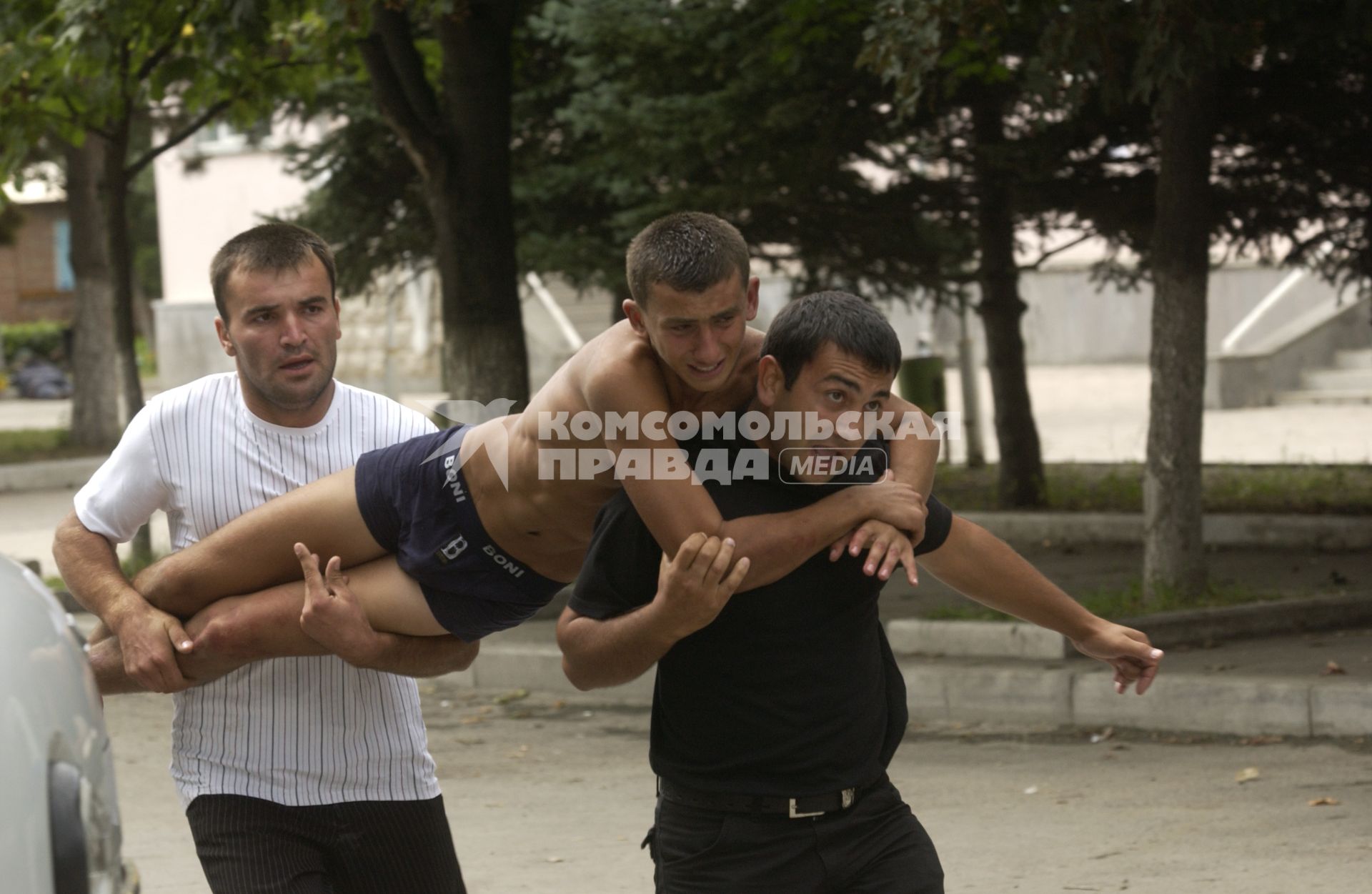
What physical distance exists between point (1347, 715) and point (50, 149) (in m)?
20.6

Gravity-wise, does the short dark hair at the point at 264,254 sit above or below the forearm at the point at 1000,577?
above

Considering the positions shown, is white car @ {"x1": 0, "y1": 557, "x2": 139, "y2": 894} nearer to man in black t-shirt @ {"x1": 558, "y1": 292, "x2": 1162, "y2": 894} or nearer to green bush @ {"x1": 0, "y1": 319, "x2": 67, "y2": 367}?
man in black t-shirt @ {"x1": 558, "y1": 292, "x2": 1162, "y2": 894}

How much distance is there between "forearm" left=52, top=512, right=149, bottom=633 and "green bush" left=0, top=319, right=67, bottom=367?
46.2 meters

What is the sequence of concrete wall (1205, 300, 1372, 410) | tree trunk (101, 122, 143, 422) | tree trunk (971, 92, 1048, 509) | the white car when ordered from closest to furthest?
the white car
tree trunk (101, 122, 143, 422)
tree trunk (971, 92, 1048, 509)
concrete wall (1205, 300, 1372, 410)

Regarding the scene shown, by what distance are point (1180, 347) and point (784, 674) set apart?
675 centimetres

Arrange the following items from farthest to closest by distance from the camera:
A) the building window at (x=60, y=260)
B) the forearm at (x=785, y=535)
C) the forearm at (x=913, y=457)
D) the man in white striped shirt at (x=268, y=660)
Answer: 1. the building window at (x=60, y=260)
2. the man in white striped shirt at (x=268, y=660)
3. the forearm at (x=913, y=457)
4. the forearm at (x=785, y=535)

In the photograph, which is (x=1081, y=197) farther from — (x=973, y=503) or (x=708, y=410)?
(x=708, y=410)

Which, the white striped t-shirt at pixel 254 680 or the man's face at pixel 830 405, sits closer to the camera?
the man's face at pixel 830 405

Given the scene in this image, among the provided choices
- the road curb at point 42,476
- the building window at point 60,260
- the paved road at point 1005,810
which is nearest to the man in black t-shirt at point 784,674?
the paved road at point 1005,810

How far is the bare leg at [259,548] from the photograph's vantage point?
144 inches

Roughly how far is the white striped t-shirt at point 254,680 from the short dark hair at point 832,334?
1.11 m

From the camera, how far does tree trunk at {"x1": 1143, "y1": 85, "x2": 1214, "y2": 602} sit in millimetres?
9422

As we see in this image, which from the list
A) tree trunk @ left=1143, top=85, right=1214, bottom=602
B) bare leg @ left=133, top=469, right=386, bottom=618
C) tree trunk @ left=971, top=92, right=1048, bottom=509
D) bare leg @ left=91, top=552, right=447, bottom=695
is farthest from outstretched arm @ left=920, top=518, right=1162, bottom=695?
tree trunk @ left=971, top=92, right=1048, bottom=509

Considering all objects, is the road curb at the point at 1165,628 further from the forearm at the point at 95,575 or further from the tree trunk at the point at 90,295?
the tree trunk at the point at 90,295
